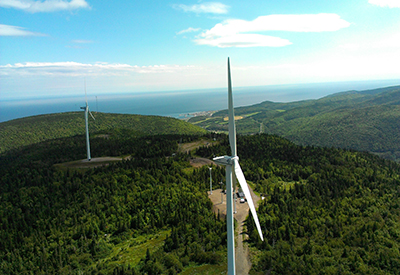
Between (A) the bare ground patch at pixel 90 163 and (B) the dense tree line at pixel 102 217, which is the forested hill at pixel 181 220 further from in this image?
(A) the bare ground patch at pixel 90 163

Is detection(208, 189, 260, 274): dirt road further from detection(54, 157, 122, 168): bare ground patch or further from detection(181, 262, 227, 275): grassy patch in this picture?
detection(54, 157, 122, 168): bare ground patch

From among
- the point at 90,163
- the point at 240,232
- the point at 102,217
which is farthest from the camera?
the point at 90,163

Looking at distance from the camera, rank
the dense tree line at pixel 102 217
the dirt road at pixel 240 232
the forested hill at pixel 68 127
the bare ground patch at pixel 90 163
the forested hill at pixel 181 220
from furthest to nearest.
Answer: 1. the forested hill at pixel 68 127
2. the bare ground patch at pixel 90 163
3. the dense tree line at pixel 102 217
4. the forested hill at pixel 181 220
5. the dirt road at pixel 240 232

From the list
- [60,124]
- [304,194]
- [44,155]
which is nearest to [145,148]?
[44,155]

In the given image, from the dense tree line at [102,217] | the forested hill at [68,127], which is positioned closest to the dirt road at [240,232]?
the dense tree line at [102,217]

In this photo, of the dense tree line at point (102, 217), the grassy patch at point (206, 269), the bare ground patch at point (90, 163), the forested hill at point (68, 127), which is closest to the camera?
the grassy patch at point (206, 269)

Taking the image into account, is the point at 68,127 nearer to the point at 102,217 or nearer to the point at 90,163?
the point at 90,163

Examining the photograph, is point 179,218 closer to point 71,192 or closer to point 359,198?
point 71,192

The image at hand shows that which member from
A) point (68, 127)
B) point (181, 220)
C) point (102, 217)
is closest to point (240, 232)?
point (181, 220)
